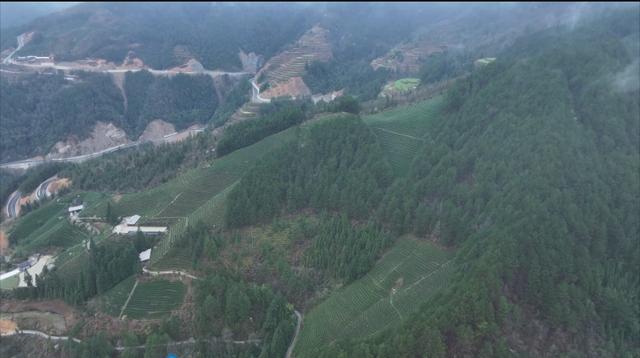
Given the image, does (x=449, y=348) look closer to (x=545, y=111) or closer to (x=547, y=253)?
(x=547, y=253)

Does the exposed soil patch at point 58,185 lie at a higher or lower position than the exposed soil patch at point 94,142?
higher

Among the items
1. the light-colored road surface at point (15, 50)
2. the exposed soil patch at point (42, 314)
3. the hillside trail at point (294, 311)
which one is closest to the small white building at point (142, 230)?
the hillside trail at point (294, 311)

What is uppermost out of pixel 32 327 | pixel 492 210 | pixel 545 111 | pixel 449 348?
pixel 545 111

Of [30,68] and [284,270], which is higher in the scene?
[30,68]

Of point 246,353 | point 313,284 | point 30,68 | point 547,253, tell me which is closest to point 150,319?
point 246,353

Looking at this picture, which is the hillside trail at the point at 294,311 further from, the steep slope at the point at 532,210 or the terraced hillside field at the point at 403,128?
the terraced hillside field at the point at 403,128

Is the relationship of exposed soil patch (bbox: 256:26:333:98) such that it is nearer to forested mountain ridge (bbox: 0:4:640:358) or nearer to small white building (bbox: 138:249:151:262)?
forested mountain ridge (bbox: 0:4:640:358)

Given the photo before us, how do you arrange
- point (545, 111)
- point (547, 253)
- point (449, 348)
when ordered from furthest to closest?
1. point (545, 111)
2. point (547, 253)
3. point (449, 348)
